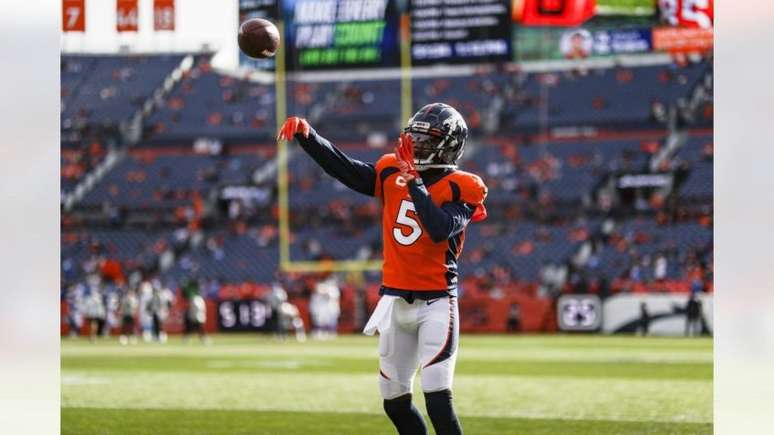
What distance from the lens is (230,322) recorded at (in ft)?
87.7

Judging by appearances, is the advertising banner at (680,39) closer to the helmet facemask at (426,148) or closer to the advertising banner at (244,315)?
the advertising banner at (244,315)

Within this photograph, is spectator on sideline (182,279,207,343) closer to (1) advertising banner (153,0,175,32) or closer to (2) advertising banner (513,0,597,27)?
(1) advertising banner (153,0,175,32)

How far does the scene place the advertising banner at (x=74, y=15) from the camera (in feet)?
66.0

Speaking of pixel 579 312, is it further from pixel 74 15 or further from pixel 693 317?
pixel 74 15

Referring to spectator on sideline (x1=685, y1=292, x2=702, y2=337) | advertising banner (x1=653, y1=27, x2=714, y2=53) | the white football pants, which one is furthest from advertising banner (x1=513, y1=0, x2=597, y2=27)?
the white football pants

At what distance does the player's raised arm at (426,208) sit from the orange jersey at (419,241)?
0.16 metres

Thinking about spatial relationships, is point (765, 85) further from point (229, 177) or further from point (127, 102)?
point (127, 102)

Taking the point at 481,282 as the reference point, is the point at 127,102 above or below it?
above

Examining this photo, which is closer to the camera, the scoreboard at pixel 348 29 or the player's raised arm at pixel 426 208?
the player's raised arm at pixel 426 208

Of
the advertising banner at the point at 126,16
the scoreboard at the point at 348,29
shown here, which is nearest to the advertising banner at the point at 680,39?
the scoreboard at the point at 348,29

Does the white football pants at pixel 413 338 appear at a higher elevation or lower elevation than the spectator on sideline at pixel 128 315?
higher

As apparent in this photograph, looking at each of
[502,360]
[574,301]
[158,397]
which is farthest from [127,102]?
[158,397]

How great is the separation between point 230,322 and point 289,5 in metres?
7.06

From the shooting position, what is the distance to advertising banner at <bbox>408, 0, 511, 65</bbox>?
24.5m
